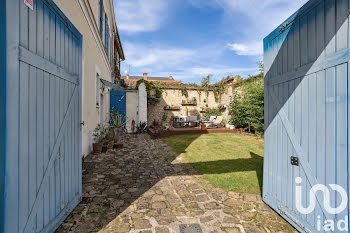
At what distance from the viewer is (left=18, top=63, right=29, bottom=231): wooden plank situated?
1.27m

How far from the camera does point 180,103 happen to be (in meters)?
13.2

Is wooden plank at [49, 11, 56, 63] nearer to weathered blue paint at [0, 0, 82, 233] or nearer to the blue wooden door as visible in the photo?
weathered blue paint at [0, 0, 82, 233]

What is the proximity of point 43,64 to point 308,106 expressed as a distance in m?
2.80

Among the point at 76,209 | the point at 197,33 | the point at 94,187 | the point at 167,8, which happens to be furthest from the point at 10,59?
the point at 197,33

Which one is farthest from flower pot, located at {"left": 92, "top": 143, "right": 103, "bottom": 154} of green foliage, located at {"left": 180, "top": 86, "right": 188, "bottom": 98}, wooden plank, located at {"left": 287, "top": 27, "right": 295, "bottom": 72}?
green foliage, located at {"left": 180, "top": 86, "right": 188, "bottom": 98}

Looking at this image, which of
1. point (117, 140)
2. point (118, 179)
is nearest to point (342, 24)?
point (118, 179)

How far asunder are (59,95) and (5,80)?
764 mm

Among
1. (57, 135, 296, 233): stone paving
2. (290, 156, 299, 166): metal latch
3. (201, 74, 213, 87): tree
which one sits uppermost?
(201, 74, 213, 87): tree

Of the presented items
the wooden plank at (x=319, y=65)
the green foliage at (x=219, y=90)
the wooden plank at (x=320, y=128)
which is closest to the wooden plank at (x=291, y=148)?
the wooden plank at (x=319, y=65)

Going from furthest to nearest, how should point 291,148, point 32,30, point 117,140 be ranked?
point 117,140 → point 291,148 → point 32,30

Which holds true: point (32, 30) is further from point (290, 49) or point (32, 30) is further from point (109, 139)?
point (109, 139)

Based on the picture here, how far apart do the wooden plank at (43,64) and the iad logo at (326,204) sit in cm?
292

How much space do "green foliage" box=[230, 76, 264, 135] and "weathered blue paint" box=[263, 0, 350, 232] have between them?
682cm

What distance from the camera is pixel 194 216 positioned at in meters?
2.06
